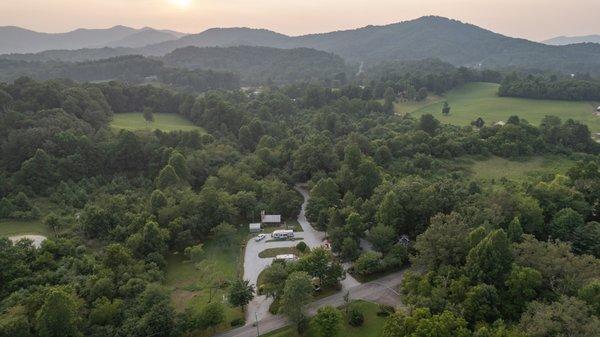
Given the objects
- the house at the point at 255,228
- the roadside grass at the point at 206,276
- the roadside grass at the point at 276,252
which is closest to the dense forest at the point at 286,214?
the roadside grass at the point at 206,276

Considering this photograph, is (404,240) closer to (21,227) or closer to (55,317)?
(55,317)

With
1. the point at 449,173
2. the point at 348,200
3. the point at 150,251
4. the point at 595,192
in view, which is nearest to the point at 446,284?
the point at 348,200

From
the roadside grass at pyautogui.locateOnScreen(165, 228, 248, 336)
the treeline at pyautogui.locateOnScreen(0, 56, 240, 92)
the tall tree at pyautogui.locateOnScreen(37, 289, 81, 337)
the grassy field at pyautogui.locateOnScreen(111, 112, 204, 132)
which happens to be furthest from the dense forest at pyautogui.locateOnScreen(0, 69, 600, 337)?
the treeline at pyautogui.locateOnScreen(0, 56, 240, 92)

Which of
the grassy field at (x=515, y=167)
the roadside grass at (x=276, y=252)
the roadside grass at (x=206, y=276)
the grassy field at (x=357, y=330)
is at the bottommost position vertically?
the roadside grass at (x=206, y=276)

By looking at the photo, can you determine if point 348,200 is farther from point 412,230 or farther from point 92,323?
point 92,323

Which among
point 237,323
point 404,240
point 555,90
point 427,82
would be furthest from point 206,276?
point 555,90

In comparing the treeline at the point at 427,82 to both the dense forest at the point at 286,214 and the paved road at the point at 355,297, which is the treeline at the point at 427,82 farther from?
the paved road at the point at 355,297
